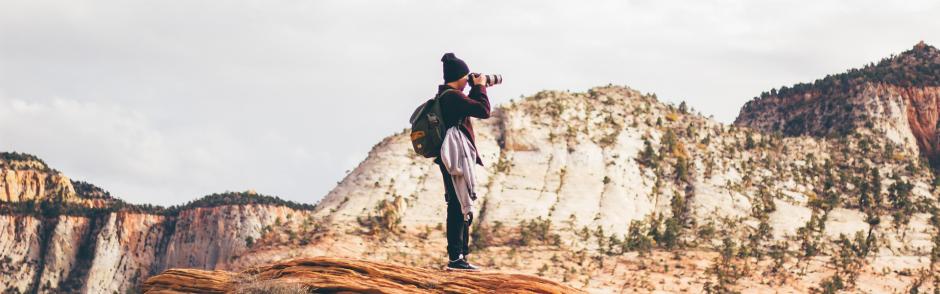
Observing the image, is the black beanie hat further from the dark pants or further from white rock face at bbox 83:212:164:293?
white rock face at bbox 83:212:164:293

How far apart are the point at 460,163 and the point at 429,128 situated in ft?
2.18

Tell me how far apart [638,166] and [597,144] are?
2.29 metres

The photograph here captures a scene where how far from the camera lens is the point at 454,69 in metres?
16.1

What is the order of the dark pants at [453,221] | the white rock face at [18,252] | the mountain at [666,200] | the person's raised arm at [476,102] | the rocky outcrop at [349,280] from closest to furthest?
the rocky outcrop at [349,280]
the person's raised arm at [476,102]
the dark pants at [453,221]
the mountain at [666,200]
the white rock face at [18,252]

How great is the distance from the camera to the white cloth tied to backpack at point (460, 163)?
15648 mm

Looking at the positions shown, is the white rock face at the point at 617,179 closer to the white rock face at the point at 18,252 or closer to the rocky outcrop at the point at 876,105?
the rocky outcrop at the point at 876,105

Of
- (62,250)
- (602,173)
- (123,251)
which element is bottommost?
(62,250)

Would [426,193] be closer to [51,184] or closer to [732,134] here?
[732,134]

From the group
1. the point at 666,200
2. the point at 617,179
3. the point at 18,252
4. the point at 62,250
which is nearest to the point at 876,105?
the point at 666,200

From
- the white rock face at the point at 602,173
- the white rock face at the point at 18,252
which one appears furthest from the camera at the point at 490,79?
the white rock face at the point at 18,252

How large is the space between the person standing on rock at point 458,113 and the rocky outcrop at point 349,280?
43 centimetres

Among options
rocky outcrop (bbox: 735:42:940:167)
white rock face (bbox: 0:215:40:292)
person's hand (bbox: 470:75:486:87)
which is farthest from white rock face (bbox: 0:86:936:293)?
white rock face (bbox: 0:215:40:292)

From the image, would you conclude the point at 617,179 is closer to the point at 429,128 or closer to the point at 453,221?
the point at 453,221

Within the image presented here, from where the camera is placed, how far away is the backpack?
51.4 ft
